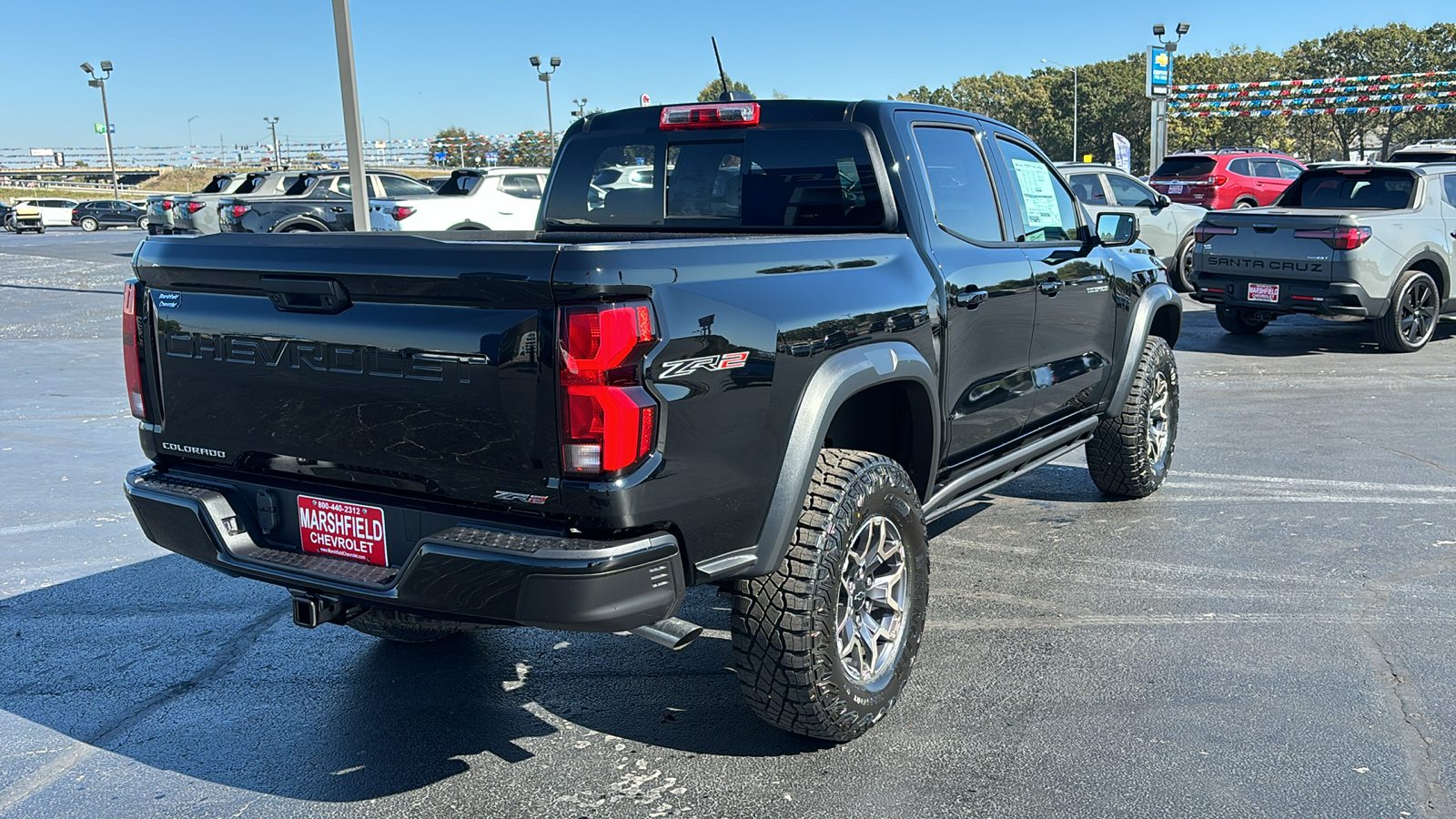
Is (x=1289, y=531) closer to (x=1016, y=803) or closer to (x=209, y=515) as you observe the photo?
(x=1016, y=803)

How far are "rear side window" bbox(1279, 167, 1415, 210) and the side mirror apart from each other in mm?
7187

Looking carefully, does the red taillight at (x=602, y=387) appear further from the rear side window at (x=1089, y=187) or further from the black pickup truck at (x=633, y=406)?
the rear side window at (x=1089, y=187)

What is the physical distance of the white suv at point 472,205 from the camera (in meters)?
17.5

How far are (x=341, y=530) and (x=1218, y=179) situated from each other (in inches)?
841

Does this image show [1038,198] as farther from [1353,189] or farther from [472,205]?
[472,205]

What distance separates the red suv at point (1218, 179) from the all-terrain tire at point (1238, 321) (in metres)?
9.25

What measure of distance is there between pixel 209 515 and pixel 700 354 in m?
1.48

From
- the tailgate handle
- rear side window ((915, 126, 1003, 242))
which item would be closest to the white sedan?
rear side window ((915, 126, 1003, 242))

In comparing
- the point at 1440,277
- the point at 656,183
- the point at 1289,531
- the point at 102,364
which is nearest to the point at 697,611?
the point at 656,183

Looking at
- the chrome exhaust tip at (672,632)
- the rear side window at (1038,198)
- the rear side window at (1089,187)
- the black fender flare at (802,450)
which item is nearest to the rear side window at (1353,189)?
the rear side window at (1089,187)

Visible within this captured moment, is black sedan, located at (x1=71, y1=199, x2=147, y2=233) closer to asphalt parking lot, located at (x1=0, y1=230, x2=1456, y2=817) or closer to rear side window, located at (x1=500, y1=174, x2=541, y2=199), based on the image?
rear side window, located at (x1=500, y1=174, x2=541, y2=199)

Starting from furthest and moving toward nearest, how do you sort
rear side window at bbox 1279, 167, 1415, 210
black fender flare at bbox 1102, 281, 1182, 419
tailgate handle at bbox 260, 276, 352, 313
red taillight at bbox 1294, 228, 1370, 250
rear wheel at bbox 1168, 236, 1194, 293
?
rear wheel at bbox 1168, 236, 1194, 293 → rear side window at bbox 1279, 167, 1415, 210 → red taillight at bbox 1294, 228, 1370, 250 → black fender flare at bbox 1102, 281, 1182, 419 → tailgate handle at bbox 260, 276, 352, 313

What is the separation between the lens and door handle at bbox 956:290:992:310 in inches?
163

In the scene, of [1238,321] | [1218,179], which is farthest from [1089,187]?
[1218,179]
